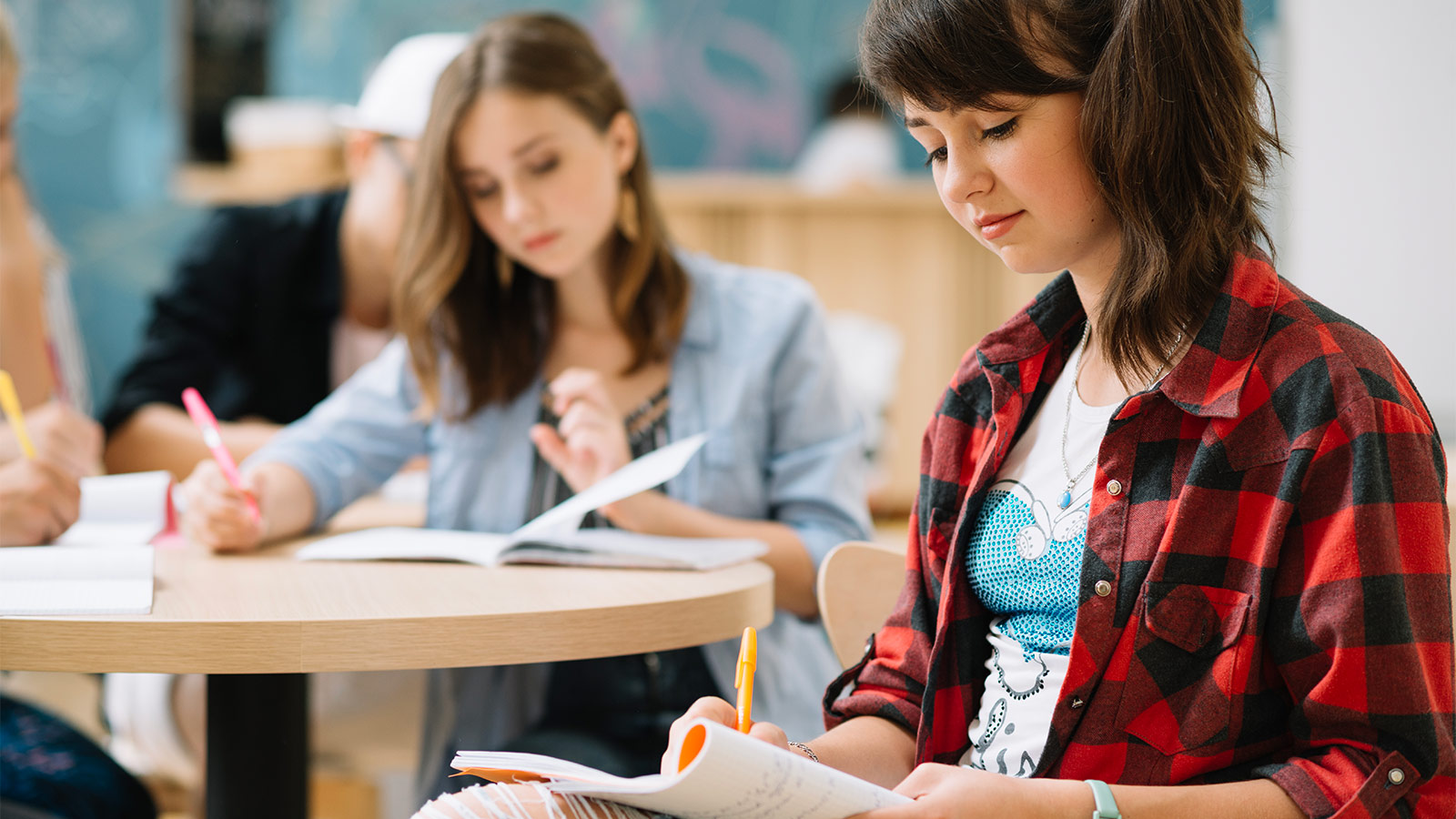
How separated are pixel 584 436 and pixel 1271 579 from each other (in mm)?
798

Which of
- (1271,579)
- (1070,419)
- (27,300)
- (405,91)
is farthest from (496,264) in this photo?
(1271,579)

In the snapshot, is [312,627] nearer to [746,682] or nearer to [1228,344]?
[746,682]

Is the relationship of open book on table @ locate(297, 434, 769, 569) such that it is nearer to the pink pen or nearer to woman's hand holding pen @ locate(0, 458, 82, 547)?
the pink pen

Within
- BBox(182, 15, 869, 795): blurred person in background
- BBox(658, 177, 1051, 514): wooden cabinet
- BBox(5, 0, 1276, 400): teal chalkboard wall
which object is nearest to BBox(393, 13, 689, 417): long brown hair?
BBox(182, 15, 869, 795): blurred person in background

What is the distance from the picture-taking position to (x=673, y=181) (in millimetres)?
4824

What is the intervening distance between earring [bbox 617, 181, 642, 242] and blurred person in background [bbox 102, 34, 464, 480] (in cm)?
82

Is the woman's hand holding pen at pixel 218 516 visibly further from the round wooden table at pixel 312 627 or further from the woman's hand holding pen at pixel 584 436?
the woman's hand holding pen at pixel 584 436

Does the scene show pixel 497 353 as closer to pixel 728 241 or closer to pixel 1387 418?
pixel 1387 418

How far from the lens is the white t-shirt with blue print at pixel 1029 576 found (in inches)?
34.8

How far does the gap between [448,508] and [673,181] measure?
3.36 metres

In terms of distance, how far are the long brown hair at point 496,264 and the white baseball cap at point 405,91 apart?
759 millimetres

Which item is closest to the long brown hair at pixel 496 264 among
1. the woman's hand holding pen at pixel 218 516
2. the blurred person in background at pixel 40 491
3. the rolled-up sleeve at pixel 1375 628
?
the woman's hand holding pen at pixel 218 516

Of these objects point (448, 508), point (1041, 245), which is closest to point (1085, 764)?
point (1041, 245)

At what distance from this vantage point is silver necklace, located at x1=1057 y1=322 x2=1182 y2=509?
0.86 metres
